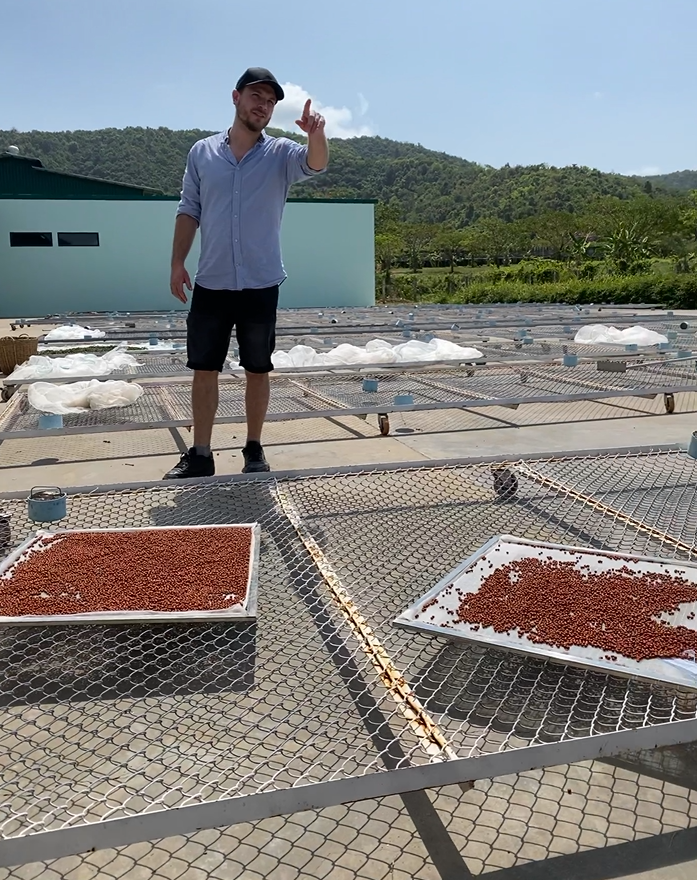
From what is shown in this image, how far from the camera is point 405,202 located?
6831 centimetres

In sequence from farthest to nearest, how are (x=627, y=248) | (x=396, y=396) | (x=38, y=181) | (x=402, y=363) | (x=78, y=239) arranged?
(x=627, y=248) → (x=38, y=181) → (x=78, y=239) → (x=402, y=363) → (x=396, y=396)

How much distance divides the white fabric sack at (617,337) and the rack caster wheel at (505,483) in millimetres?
4705

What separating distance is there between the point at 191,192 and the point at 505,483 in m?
1.71

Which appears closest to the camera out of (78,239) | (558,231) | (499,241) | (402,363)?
(402,363)

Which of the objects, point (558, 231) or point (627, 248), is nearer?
point (627, 248)

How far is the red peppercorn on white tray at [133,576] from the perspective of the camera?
173cm

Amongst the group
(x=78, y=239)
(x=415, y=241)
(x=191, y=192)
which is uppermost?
(x=415, y=241)

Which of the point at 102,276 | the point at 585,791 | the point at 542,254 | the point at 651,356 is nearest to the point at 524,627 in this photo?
the point at 585,791

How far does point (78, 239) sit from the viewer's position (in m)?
18.0

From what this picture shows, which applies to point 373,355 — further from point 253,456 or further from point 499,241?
point 499,241

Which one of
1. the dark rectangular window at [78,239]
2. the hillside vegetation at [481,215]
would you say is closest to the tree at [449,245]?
the hillside vegetation at [481,215]

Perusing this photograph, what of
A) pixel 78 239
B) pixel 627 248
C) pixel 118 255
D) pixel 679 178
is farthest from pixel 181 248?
pixel 679 178

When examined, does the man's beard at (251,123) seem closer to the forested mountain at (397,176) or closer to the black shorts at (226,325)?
the black shorts at (226,325)

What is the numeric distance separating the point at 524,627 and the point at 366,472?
110cm
